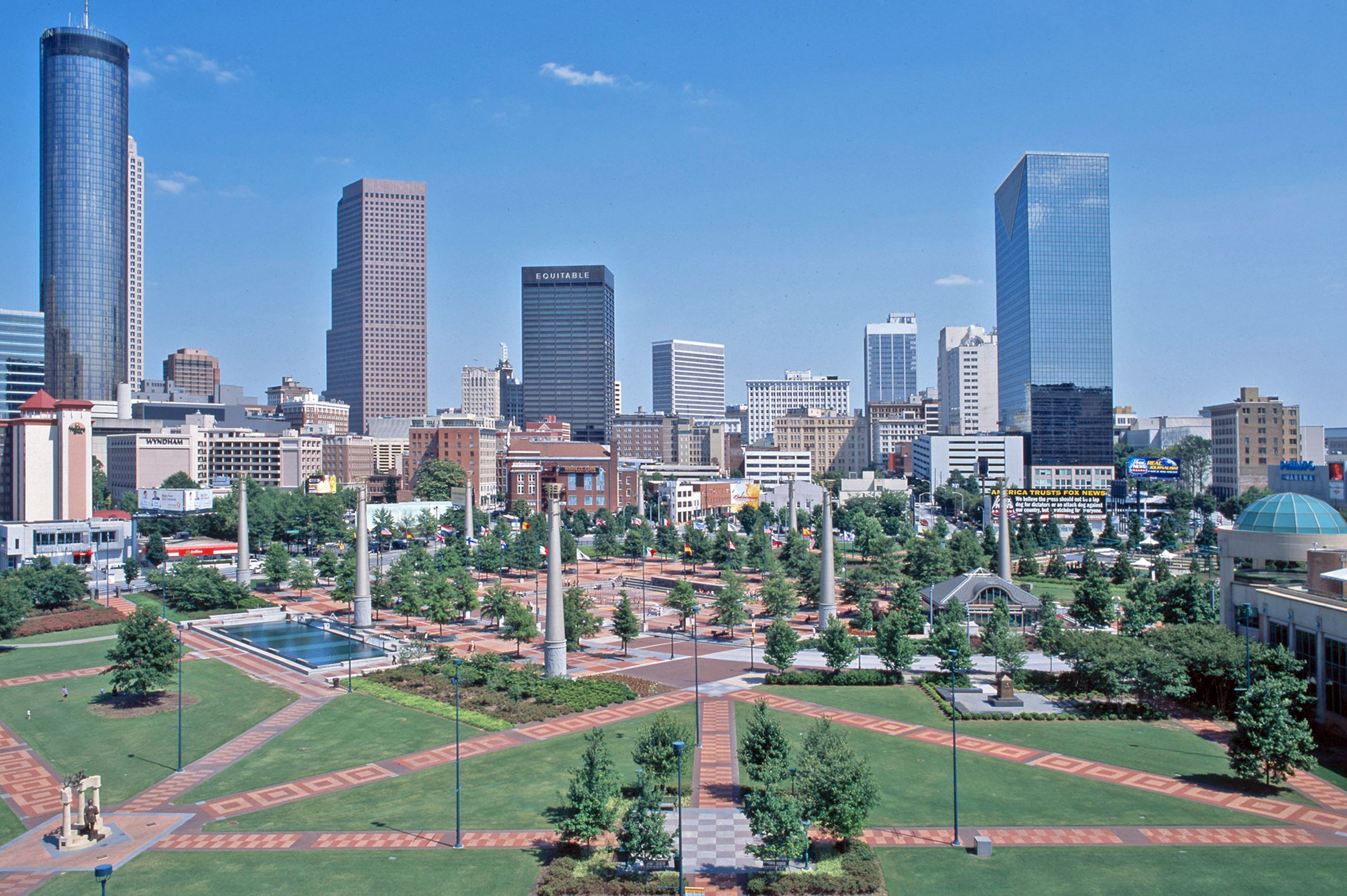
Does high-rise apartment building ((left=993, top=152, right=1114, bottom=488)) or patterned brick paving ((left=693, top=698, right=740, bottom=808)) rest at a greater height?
high-rise apartment building ((left=993, top=152, right=1114, bottom=488))

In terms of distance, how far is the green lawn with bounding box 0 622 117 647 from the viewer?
74.9 m

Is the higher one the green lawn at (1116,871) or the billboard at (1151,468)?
the billboard at (1151,468)

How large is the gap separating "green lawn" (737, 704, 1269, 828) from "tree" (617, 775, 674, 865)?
991 cm

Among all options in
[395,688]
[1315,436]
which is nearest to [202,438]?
[395,688]

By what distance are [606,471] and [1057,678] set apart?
121 metres

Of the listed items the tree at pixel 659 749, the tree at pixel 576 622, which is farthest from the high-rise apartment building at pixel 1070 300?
the tree at pixel 659 749

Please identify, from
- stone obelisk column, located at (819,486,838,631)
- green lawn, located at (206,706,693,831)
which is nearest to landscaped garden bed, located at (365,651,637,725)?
green lawn, located at (206,706,693,831)

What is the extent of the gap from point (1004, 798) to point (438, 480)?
517 ft

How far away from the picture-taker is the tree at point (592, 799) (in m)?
32.8

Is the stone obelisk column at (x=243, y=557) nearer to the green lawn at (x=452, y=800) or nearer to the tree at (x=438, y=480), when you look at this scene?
the green lawn at (x=452, y=800)

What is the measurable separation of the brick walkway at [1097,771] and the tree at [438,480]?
449ft

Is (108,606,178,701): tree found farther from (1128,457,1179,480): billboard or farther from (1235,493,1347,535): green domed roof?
(1128,457,1179,480): billboard

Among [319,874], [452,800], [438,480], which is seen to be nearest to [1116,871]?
[452,800]

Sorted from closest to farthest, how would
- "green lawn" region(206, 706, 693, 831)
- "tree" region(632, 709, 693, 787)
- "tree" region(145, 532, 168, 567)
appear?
"green lawn" region(206, 706, 693, 831) < "tree" region(632, 709, 693, 787) < "tree" region(145, 532, 168, 567)
